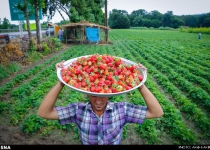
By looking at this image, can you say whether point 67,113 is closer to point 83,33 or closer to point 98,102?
point 98,102

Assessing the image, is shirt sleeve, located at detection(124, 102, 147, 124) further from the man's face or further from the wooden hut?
the wooden hut

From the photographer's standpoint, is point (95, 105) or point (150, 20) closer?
point (95, 105)

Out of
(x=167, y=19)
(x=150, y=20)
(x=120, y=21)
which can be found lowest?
(x=120, y=21)

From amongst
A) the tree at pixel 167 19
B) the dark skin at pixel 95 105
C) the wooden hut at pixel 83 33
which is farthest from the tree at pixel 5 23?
the tree at pixel 167 19

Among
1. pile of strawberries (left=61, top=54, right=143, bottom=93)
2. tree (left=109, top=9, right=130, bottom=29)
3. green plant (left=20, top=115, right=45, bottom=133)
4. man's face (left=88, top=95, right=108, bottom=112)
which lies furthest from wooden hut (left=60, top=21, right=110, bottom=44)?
tree (left=109, top=9, right=130, bottom=29)

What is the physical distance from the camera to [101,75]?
6.81 ft

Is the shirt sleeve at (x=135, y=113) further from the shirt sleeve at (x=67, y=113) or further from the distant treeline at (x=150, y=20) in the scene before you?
the distant treeline at (x=150, y=20)

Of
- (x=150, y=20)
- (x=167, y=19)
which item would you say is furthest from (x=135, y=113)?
(x=150, y=20)

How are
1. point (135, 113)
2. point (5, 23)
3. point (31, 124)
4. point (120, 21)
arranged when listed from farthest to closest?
point (120, 21), point (5, 23), point (31, 124), point (135, 113)

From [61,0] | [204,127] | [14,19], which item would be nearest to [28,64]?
[14,19]

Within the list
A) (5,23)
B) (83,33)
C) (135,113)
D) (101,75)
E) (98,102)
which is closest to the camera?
(98,102)

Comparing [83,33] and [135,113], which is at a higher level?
[83,33]

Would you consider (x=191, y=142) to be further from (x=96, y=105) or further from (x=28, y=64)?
(x=28, y=64)

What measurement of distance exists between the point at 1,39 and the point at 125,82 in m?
18.4
